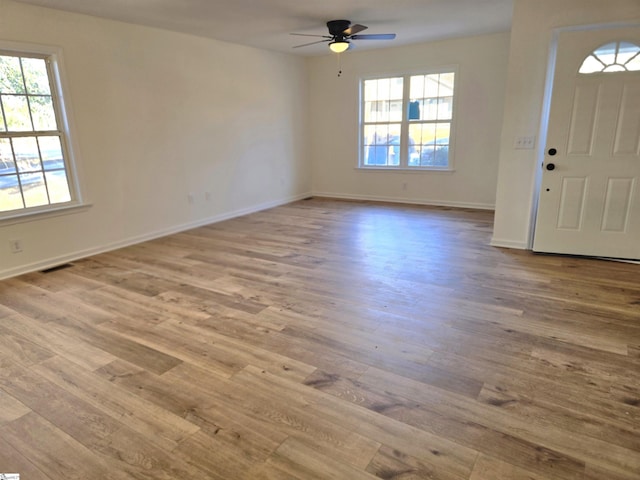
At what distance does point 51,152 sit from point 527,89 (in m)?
4.88

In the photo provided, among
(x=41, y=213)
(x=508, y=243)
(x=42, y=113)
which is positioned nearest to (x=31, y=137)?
(x=42, y=113)

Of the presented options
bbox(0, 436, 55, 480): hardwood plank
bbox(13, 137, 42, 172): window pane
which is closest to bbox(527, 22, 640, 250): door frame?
bbox(0, 436, 55, 480): hardwood plank

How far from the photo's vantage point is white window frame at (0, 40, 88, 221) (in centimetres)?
371

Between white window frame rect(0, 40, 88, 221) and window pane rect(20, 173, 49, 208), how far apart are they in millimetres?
56

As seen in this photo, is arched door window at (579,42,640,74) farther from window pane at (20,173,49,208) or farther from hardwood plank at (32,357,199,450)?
window pane at (20,173,49,208)

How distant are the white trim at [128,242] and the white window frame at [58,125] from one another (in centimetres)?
47

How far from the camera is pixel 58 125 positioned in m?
4.05

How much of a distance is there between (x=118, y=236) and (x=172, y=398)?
3.27 m

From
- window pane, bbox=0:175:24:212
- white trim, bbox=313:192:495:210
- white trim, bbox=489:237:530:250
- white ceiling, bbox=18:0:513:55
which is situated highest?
white ceiling, bbox=18:0:513:55

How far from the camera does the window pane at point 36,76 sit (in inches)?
149

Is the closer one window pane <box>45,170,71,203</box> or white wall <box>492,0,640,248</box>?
white wall <box>492,0,640,248</box>

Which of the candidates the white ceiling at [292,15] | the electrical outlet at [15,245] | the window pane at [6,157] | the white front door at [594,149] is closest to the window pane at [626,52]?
the white front door at [594,149]

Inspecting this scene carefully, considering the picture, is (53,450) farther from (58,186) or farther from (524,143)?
(524,143)

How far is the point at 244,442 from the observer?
172cm
